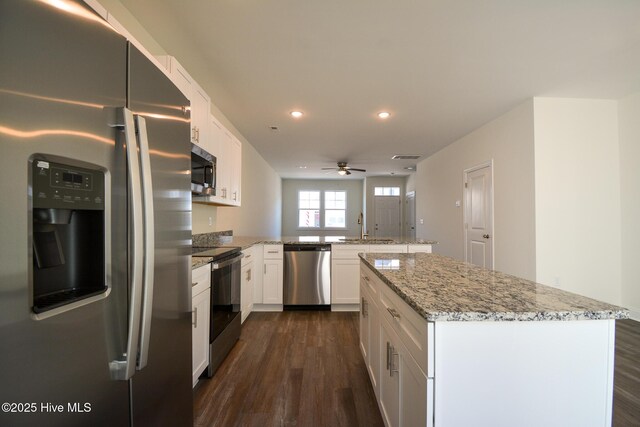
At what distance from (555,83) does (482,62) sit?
1.13 metres

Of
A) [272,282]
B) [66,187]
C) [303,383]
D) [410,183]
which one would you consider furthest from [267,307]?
[410,183]

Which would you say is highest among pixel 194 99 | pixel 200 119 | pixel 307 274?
pixel 194 99

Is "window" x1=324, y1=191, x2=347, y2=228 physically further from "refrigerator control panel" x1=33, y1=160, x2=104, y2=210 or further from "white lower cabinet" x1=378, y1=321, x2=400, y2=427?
"refrigerator control panel" x1=33, y1=160, x2=104, y2=210

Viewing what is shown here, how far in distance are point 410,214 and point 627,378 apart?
6764mm

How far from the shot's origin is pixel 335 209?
32.7 ft

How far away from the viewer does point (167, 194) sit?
3.35 feet

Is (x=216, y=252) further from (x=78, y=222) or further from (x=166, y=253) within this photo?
(x=78, y=222)

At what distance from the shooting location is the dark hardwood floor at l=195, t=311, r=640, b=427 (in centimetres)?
168

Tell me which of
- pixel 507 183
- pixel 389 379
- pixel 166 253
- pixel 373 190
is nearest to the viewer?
pixel 166 253

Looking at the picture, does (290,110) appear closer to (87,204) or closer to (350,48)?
(350,48)

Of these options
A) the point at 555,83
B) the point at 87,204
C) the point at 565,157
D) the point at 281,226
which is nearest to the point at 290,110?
the point at 555,83

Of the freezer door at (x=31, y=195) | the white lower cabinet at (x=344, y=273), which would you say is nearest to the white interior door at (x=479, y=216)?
the white lower cabinet at (x=344, y=273)

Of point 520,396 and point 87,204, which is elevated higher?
point 87,204

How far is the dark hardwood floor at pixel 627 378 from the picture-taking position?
167 centimetres
